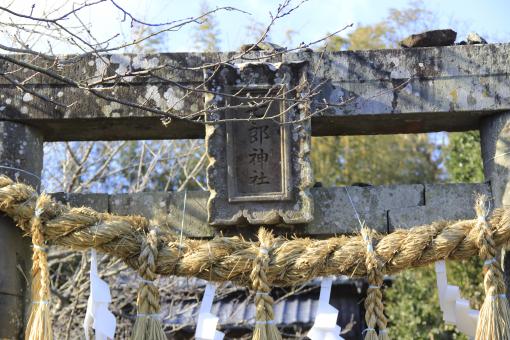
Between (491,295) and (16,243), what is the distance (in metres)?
2.07

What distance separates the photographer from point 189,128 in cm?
392

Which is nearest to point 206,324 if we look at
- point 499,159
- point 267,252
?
point 267,252

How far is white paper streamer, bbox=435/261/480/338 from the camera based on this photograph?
3275 millimetres

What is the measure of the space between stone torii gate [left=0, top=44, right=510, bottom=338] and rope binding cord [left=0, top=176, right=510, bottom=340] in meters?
0.48

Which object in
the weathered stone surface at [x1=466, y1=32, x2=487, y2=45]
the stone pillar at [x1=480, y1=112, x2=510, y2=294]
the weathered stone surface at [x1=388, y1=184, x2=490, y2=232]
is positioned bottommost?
the weathered stone surface at [x1=388, y1=184, x2=490, y2=232]

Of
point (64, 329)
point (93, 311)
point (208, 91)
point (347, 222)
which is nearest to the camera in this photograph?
point (93, 311)

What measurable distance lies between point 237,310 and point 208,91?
4401mm

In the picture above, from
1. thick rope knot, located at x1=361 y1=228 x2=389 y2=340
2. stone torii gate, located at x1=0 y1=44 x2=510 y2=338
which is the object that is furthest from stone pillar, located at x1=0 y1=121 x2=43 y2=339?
thick rope knot, located at x1=361 y1=228 x2=389 y2=340

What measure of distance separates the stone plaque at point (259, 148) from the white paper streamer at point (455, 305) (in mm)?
647

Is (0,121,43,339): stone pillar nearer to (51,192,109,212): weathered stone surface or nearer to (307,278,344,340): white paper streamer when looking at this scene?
(51,192,109,212): weathered stone surface

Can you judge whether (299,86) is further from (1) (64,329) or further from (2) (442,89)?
(1) (64,329)

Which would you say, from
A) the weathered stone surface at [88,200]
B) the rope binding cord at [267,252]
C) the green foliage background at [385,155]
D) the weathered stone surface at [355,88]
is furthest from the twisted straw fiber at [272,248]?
the green foliage background at [385,155]

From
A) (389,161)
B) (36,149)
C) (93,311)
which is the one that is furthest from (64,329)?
(389,161)

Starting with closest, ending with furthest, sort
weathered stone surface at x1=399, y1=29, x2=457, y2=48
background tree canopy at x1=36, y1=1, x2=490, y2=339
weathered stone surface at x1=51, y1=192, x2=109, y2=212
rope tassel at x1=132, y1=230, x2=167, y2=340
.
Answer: rope tassel at x1=132, y1=230, x2=167, y2=340
weathered stone surface at x1=51, y1=192, x2=109, y2=212
weathered stone surface at x1=399, y1=29, x2=457, y2=48
background tree canopy at x1=36, y1=1, x2=490, y2=339
